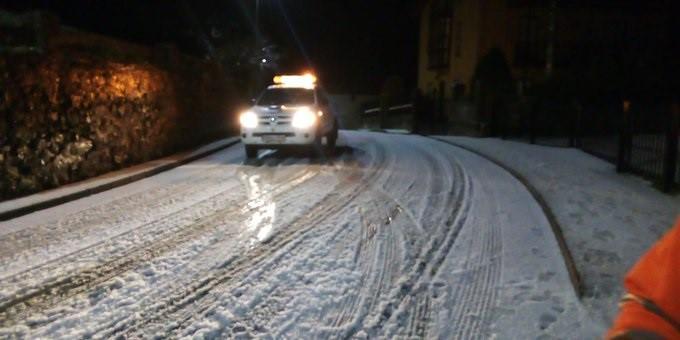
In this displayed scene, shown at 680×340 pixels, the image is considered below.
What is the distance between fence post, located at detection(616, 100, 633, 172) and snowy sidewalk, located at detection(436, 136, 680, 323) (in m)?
0.22

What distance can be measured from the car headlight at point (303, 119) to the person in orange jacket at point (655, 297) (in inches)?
522

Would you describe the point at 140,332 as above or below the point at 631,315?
below

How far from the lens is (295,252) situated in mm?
6320

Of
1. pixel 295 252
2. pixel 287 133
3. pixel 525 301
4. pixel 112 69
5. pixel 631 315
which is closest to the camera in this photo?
pixel 631 315

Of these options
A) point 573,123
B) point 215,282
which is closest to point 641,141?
point 573,123

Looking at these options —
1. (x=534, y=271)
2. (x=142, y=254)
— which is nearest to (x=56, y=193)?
(x=142, y=254)

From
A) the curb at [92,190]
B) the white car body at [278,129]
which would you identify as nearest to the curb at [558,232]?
the white car body at [278,129]

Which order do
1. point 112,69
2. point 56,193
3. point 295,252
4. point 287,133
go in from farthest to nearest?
point 287,133 < point 112,69 < point 56,193 < point 295,252

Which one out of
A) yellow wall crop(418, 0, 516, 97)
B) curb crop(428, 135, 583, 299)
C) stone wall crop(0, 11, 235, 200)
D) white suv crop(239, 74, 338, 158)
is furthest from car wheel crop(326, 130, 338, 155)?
yellow wall crop(418, 0, 516, 97)

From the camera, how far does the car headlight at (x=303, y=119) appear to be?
48.4 feet

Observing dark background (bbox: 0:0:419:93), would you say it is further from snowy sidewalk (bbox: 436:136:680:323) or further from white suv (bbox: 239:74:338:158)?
snowy sidewalk (bbox: 436:136:680:323)

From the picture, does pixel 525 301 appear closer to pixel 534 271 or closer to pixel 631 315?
pixel 534 271

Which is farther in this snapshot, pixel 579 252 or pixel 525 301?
pixel 579 252

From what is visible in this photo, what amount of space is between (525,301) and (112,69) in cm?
994
